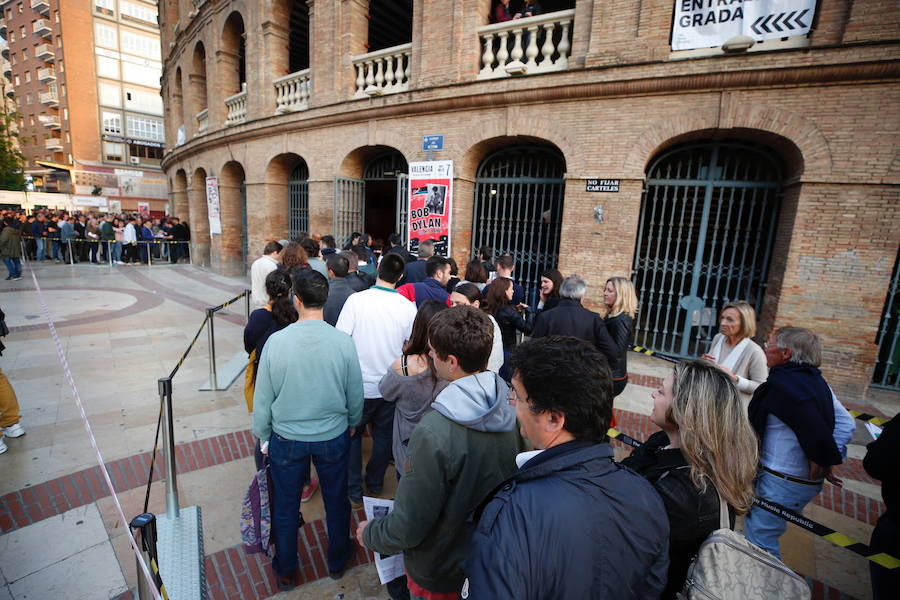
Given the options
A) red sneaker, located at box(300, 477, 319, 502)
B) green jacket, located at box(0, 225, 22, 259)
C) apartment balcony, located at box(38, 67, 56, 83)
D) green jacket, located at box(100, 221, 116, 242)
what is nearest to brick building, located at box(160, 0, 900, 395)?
red sneaker, located at box(300, 477, 319, 502)

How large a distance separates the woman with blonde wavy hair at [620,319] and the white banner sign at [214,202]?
603 inches

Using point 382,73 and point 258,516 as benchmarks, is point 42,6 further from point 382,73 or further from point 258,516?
point 258,516

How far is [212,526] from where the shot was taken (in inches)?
125

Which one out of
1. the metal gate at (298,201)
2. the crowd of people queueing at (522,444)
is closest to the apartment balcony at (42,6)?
the metal gate at (298,201)

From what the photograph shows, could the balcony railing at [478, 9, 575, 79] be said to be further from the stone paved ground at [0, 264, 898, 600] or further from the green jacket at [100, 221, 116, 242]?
the green jacket at [100, 221, 116, 242]

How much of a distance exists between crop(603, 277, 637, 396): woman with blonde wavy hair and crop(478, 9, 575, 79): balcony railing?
18.3ft

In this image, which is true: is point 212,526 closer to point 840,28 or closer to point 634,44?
point 634,44

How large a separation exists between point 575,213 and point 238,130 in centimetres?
1127

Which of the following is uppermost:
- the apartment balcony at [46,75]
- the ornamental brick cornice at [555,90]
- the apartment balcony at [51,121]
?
the apartment balcony at [46,75]

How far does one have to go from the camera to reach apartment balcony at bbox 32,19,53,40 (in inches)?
1535

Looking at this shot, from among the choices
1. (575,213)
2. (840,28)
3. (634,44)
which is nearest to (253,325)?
(575,213)

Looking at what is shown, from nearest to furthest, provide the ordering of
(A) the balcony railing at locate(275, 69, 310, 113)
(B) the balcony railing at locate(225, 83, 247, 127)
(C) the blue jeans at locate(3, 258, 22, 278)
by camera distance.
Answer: (A) the balcony railing at locate(275, 69, 310, 113), (C) the blue jeans at locate(3, 258, 22, 278), (B) the balcony railing at locate(225, 83, 247, 127)

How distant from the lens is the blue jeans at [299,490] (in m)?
2.51

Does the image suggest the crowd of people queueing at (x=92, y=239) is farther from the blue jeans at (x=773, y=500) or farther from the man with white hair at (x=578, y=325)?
the blue jeans at (x=773, y=500)
